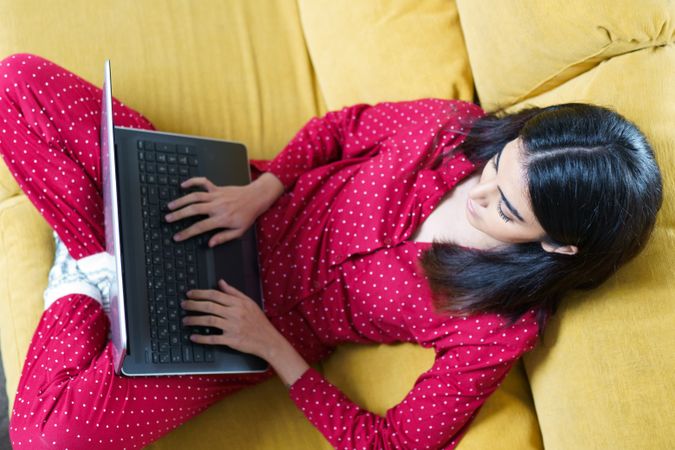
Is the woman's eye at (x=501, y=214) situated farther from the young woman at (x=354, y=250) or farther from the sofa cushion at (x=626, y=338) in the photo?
the sofa cushion at (x=626, y=338)

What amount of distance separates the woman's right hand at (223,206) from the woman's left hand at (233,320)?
0.30 feet

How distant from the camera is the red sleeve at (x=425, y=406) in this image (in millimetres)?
1001

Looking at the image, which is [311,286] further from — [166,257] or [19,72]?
[19,72]

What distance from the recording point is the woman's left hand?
106 centimetres

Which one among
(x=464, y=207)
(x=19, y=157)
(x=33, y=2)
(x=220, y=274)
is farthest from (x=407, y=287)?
(x=33, y=2)

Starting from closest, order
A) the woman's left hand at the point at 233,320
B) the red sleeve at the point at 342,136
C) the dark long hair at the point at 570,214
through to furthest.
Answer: the dark long hair at the point at 570,214
the woman's left hand at the point at 233,320
the red sleeve at the point at 342,136

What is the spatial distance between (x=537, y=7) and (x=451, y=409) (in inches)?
25.4

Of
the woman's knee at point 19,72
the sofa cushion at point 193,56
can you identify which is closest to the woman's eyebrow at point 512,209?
the sofa cushion at point 193,56

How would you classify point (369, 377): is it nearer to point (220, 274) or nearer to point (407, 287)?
point (407, 287)

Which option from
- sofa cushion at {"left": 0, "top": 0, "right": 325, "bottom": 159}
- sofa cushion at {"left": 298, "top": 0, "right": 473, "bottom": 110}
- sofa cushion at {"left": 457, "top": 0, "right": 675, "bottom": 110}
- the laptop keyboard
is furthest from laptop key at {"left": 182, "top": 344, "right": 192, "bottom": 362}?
sofa cushion at {"left": 457, "top": 0, "right": 675, "bottom": 110}

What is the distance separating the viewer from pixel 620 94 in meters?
1.02

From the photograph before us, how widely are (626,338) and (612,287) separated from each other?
78 mm

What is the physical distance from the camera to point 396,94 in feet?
4.24

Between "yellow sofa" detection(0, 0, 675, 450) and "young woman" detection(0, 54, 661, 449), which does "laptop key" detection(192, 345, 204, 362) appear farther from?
"yellow sofa" detection(0, 0, 675, 450)
